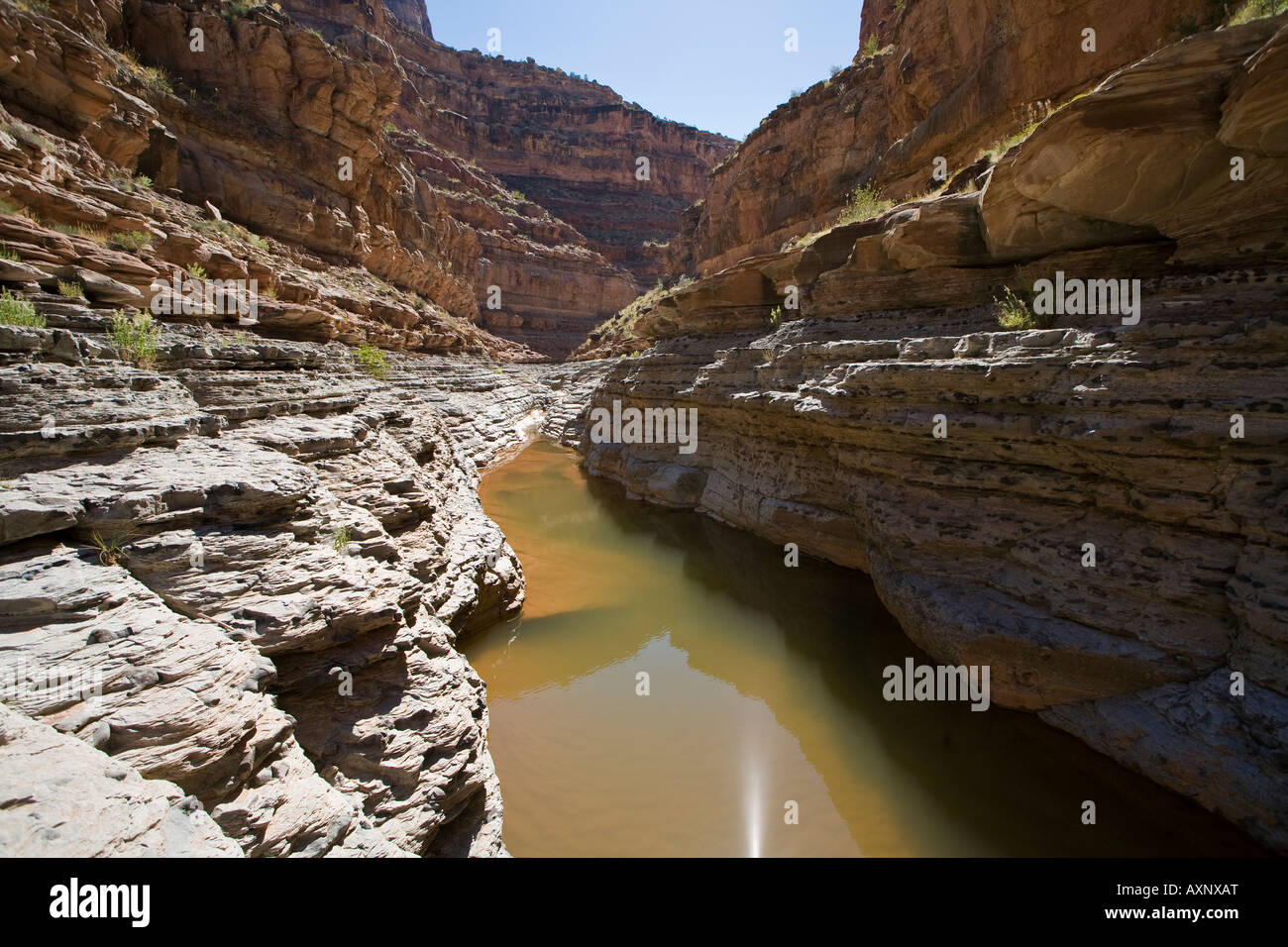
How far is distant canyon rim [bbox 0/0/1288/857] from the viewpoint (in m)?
3.02

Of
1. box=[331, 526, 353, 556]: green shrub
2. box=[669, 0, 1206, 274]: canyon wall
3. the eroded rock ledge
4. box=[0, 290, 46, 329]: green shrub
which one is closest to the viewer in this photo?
the eroded rock ledge

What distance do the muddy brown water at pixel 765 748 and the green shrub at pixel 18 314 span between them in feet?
22.1

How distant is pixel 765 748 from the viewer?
5.29 metres

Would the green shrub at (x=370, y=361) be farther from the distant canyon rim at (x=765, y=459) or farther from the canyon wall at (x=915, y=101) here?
the canyon wall at (x=915, y=101)

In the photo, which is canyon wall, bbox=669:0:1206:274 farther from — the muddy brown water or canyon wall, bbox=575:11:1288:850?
the muddy brown water

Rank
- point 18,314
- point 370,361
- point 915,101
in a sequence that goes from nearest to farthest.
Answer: point 18,314
point 370,361
point 915,101

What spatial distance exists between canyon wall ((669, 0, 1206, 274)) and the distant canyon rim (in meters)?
0.13

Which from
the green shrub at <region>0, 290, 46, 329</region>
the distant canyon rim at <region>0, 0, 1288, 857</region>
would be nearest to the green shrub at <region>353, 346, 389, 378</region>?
the distant canyon rim at <region>0, 0, 1288, 857</region>

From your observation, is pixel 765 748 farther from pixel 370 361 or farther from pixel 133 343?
pixel 370 361

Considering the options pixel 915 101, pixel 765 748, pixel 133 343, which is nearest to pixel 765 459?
pixel 765 748

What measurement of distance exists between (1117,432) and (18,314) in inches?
497
